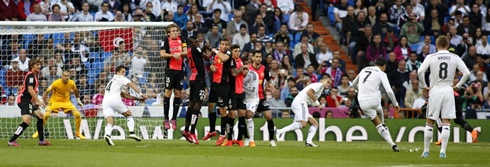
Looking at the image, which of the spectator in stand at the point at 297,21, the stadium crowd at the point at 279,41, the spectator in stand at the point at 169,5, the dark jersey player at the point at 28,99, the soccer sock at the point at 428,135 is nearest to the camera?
the soccer sock at the point at 428,135

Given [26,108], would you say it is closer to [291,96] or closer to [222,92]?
[222,92]

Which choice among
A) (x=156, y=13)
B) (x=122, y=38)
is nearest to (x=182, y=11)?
(x=156, y=13)

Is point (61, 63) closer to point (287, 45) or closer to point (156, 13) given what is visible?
point (156, 13)

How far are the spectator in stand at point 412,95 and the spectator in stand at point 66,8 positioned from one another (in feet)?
38.0

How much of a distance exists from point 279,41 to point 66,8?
7419 millimetres

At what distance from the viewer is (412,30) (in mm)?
29172

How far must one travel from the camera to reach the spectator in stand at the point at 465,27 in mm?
29406

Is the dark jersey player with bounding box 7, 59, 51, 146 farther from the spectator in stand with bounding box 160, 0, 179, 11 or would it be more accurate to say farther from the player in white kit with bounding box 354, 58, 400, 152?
the spectator in stand with bounding box 160, 0, 179, 11

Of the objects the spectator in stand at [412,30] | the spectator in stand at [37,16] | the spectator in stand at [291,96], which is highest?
the spectator in stand at [37,16]

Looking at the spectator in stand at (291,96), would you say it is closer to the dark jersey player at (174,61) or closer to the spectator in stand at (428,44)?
the spectator in stand at (428,44)

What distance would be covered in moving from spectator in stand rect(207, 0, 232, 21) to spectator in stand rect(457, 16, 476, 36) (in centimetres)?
876

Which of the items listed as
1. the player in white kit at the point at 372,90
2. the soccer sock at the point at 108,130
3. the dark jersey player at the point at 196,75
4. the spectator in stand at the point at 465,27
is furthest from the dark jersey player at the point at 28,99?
the spectator in stand at the point at 465,27

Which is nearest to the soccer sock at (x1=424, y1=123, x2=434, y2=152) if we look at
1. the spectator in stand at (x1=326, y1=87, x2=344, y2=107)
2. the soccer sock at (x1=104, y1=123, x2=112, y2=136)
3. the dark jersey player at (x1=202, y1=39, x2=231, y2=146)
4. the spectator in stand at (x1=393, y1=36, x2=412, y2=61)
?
the dark jersey player at (x1=202, y1=39, x2=231, y2=146)

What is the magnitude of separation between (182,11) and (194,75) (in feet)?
31.8
